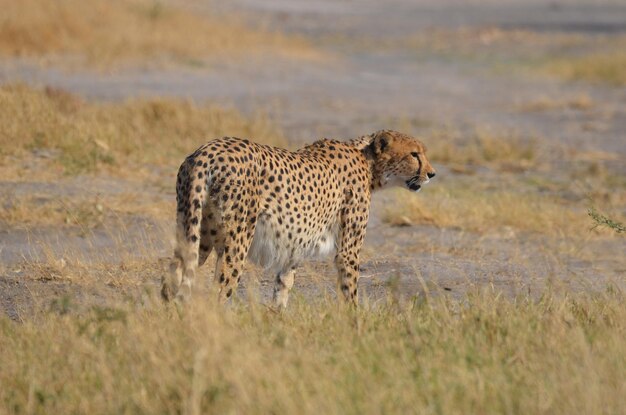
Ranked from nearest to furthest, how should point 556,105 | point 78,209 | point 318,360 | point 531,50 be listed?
point 318,360 < point 78,209 < point 556,105 < point 531,50

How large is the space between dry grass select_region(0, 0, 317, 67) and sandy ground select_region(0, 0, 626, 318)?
799 mm

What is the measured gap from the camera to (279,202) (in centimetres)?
596

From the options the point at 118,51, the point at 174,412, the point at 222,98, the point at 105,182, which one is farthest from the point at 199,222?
the point at 118,51

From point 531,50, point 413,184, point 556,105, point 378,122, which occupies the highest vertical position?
point 413,184

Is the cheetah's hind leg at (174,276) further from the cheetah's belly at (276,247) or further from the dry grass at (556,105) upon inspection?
the dry grass at (556,105)

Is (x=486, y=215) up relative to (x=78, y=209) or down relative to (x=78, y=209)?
up

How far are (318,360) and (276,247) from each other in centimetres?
132

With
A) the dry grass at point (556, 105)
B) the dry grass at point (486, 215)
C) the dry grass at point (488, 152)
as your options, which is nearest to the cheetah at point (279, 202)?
the dry grass at point (486, 215)

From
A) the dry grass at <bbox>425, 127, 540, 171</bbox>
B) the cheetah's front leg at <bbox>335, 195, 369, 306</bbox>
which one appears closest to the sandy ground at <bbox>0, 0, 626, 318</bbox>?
the cheetah's front leg at <bbox>335, 195, 369, 306</bbox>

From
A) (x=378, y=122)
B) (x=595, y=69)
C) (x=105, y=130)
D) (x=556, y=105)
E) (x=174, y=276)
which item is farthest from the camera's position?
(x=595, y=69)

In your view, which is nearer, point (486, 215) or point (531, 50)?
point (486, 215)

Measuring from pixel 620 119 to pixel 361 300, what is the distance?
11006 millimetres

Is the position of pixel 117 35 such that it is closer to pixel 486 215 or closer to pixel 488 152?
pixel 488 152

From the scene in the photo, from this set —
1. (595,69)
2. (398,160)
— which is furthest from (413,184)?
(595,69)
